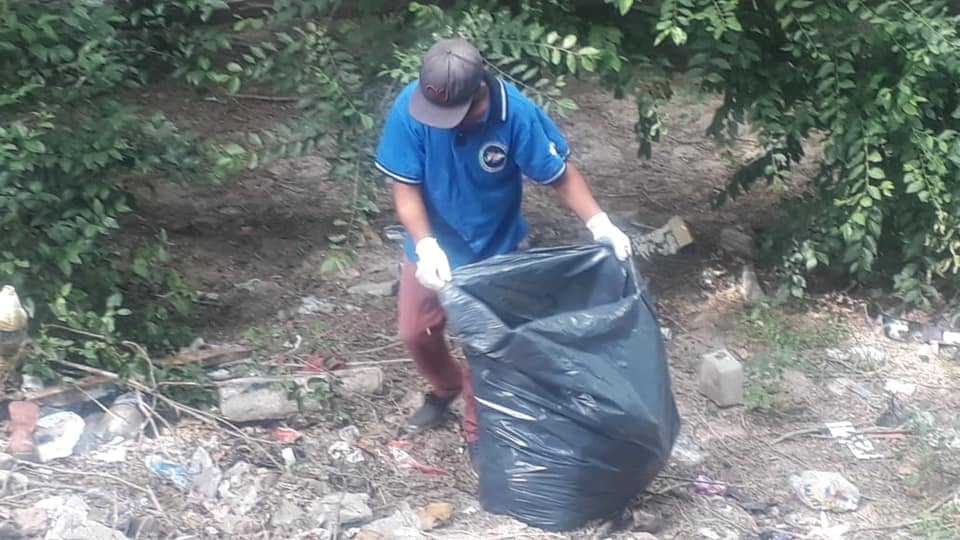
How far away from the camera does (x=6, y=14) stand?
3.38m

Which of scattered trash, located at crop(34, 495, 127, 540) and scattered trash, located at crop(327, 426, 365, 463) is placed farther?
scattered trash, located at crop(327, 426, 365, 463)

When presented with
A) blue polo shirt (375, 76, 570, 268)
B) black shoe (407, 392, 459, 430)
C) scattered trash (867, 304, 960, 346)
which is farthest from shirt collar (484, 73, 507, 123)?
scattered trash (867, 304, 960, 346)

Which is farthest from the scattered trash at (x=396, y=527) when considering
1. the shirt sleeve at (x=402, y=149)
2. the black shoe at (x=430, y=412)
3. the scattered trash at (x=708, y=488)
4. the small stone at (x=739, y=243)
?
the small stone at (x=739, y=243)

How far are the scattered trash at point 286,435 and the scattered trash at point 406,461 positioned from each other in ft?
1.02

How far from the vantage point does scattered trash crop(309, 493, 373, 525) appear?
3203mm

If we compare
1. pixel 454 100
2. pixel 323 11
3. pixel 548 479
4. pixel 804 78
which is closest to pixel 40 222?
pixel 323 11

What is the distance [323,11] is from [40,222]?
4.12ft

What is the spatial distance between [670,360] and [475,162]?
161 centimetres

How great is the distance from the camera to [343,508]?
3.24 meters

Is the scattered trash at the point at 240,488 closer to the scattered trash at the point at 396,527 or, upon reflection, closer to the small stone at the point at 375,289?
the scattered trash at the point at 396,527

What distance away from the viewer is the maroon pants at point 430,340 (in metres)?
3.30

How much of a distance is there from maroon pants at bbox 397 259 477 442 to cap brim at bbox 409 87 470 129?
1.87 feet

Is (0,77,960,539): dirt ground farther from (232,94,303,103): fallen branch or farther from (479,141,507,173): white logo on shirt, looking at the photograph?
(479,141,507,173): white logo on shirt

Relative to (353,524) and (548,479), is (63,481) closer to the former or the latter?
(353,524)
